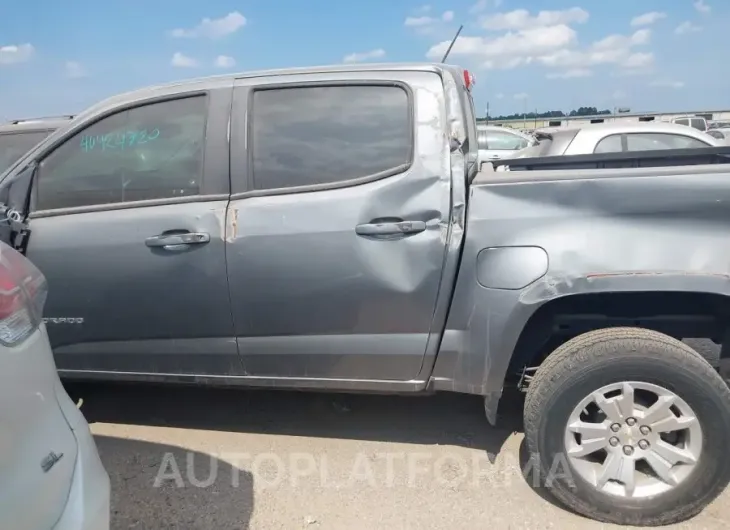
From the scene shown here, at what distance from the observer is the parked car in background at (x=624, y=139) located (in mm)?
6484

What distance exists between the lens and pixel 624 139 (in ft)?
21.5

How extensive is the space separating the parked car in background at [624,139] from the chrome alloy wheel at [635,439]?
4.42 m

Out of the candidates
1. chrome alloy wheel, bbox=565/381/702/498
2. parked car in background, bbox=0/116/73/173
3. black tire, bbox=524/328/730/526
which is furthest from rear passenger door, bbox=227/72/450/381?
parked car in background, bbox=0/116/73/173

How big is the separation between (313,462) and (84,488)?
5.11ft

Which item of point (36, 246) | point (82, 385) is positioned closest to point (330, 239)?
point (36, 246)

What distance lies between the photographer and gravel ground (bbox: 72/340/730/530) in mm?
2664

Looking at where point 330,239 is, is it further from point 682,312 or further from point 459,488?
point 682,312

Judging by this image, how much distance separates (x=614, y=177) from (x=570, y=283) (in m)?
0.47

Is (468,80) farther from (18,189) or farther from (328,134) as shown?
(18,189)

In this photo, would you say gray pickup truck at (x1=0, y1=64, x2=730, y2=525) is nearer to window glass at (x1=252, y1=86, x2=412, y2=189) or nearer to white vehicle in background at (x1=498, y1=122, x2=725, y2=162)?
window glass at (x1=252, y1=86, x2=412, y2=189)

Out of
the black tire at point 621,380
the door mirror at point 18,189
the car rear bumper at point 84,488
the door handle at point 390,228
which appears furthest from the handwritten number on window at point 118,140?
the black tire at point 621,380

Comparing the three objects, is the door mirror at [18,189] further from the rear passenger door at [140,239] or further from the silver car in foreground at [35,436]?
the silver car in foreground at [35,436]

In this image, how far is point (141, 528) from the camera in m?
2.62

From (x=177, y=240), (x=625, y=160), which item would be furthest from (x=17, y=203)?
(x=625, y=160)
